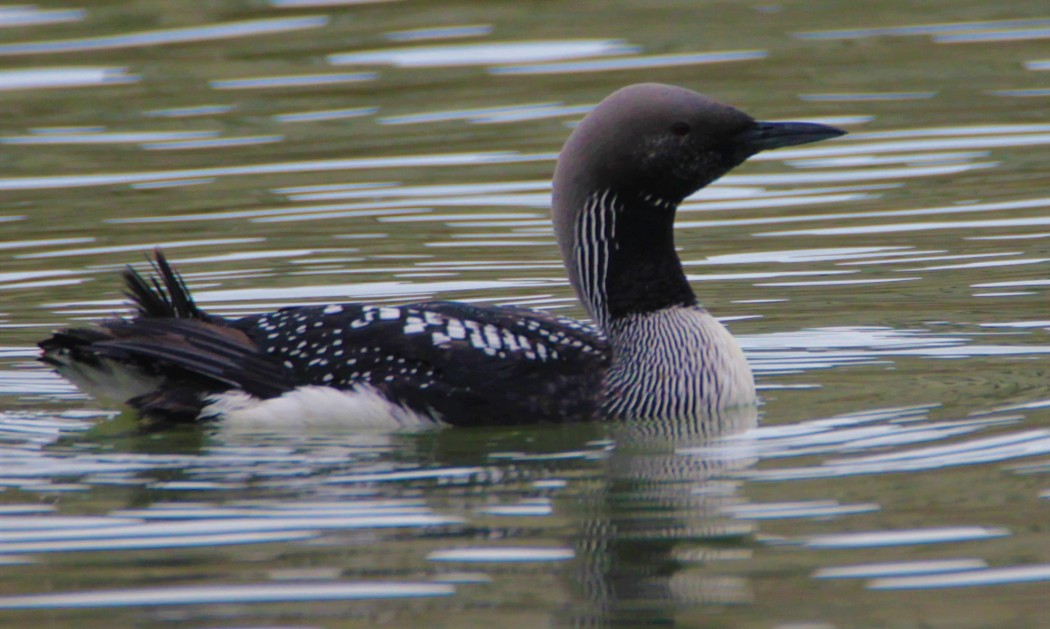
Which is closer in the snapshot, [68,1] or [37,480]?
[37,480]

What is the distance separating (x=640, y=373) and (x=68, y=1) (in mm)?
9441

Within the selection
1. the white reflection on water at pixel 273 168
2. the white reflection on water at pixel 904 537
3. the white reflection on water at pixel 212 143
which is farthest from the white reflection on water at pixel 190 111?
the white reflection on water at pixel 904 537

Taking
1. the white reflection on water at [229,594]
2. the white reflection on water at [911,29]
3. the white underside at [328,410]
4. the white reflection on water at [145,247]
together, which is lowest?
the white reflection on water at [229,594]

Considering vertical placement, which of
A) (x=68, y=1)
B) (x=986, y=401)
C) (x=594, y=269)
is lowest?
(x=986, y=401)

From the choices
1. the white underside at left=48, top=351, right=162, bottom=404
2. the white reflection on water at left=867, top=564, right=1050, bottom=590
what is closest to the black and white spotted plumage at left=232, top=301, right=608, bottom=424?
the white underside at left=48, top=351, right=162, bottom=404

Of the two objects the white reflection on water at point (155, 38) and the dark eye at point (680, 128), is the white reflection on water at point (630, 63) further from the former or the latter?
the dark eye at point (680, 128)

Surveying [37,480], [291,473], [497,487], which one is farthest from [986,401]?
[37,480]

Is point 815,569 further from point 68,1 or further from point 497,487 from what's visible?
point 68,1

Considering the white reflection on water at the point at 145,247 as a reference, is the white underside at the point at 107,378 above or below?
below

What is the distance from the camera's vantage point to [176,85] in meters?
12.3

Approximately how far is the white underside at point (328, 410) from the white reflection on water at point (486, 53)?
22.8 feet

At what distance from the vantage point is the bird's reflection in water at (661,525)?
13.9ft

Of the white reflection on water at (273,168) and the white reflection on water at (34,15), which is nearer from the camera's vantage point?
the white reflection on water at (273,168)

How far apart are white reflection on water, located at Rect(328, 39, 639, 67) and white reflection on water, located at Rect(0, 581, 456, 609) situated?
8.60m
